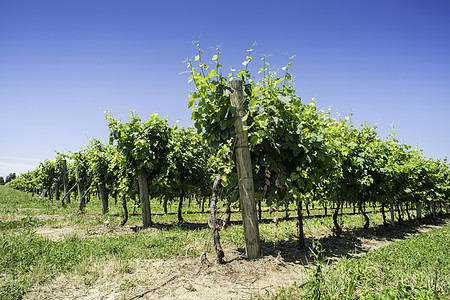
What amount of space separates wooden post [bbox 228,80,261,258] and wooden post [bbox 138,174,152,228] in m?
5.18

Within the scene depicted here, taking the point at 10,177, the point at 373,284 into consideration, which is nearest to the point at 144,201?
the point at 373,284

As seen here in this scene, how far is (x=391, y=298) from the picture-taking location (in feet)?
8.70

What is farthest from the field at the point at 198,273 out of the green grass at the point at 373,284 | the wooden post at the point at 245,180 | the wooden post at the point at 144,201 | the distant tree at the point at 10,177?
the distant tree at the point at 10,177

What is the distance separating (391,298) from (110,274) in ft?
12.1

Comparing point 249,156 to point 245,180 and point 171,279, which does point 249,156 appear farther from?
point 171,279

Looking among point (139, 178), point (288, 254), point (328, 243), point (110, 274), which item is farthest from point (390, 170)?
point (110, 274)

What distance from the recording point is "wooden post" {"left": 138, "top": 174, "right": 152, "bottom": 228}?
8656 millimetres

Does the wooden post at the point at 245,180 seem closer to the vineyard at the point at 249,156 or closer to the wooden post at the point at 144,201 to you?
the vineyard at the point at 249,156

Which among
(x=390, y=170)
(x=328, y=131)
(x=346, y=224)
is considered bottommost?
(x=346, y=224)

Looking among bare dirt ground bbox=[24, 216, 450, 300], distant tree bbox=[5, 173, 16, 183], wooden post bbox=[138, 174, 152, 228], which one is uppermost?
distant tree bbox=[5, 173, 16, 183]

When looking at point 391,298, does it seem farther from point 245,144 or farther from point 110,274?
point 110,274

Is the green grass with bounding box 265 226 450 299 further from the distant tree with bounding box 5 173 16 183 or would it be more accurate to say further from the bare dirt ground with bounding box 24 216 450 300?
the distant tree with bounding box 5 173 16 183

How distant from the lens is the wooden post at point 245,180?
4418mm

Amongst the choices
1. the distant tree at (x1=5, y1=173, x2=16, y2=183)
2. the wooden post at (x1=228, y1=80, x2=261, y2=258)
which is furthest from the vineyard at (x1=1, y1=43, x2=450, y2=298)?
the distant tree at (x1=5, y1=173, x2=16, y2=183)
